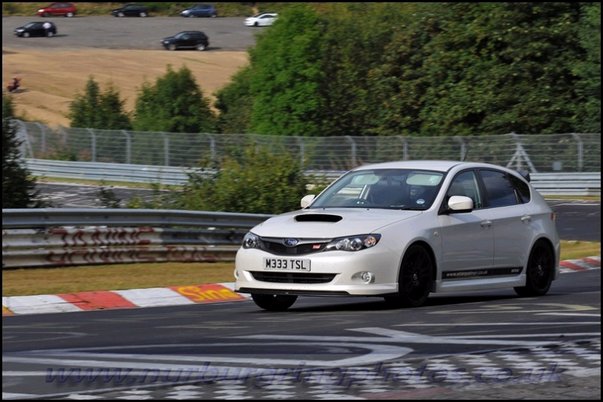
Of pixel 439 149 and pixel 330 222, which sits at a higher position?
pixel 439 149

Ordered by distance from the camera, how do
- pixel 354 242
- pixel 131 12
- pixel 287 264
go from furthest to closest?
1. pixel 131 12
2. pixel 287 264
3. pixel 354 242

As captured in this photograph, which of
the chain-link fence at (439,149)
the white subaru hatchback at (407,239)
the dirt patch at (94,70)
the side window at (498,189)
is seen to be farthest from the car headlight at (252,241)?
the dirt patch at (94,70)

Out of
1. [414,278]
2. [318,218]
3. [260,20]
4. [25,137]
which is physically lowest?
[414,278]

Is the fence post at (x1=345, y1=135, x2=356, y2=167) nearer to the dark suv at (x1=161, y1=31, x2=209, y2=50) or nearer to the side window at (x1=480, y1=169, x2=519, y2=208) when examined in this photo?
the side window at (x1=480, y1=169, x2=519, y2=208)

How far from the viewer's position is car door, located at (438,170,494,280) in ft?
41.4

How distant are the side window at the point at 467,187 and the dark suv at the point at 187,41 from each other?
74076 millimetres

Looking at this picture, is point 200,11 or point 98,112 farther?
point 200,11

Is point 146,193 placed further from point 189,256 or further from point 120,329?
point 120,329

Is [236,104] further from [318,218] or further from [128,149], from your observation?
[318,218]

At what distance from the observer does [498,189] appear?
13.9 meters

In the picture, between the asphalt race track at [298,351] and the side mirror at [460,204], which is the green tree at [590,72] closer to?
the side mirror at [460,204]

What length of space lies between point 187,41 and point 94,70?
27.5 ft

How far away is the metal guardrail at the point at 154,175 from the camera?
42156 millimetres

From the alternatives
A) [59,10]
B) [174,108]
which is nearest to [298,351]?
[174,108]
